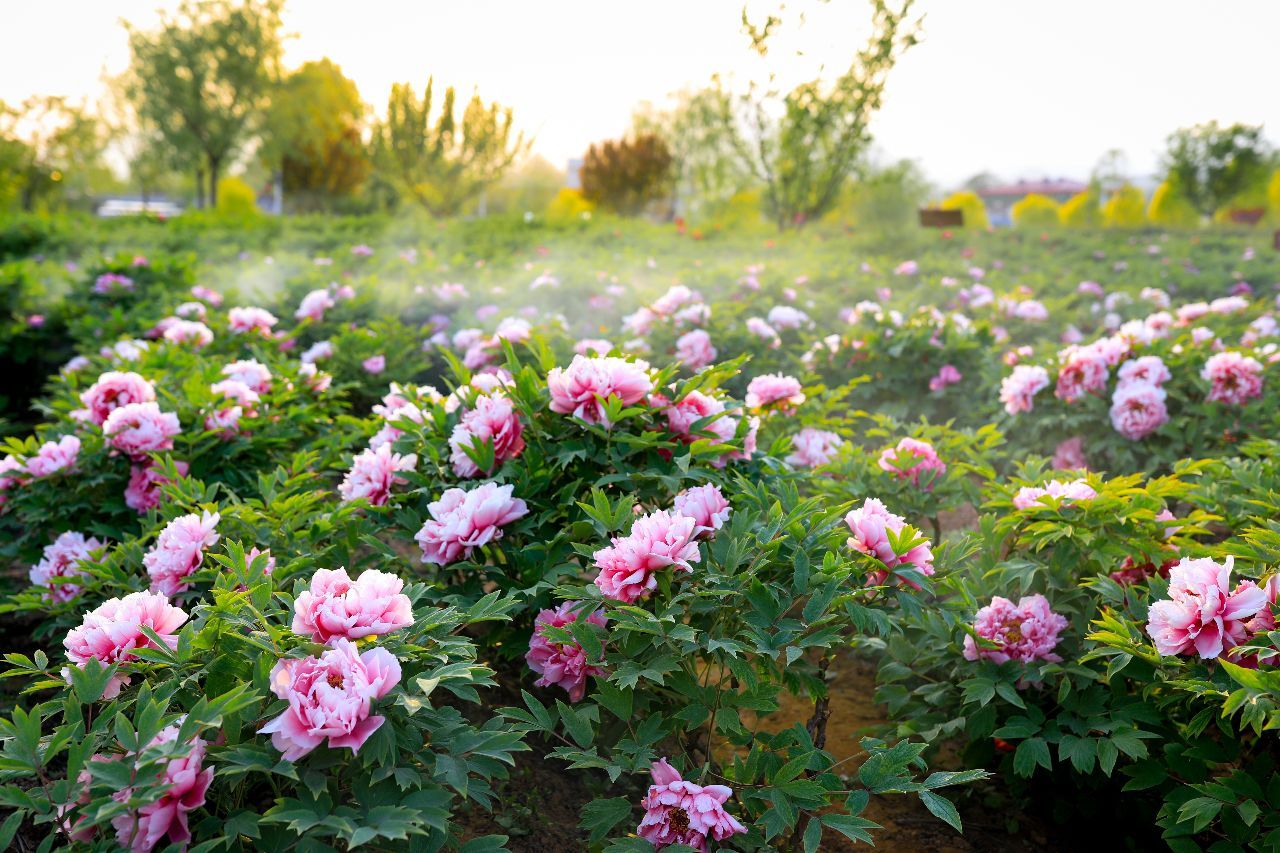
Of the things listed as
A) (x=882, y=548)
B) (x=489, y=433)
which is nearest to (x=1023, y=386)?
(x=882, y=548)

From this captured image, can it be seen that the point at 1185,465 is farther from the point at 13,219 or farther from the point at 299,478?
the point at 13,219

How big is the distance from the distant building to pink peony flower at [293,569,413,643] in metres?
95.1

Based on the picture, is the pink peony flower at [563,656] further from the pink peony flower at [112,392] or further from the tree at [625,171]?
the tree at [625,171]

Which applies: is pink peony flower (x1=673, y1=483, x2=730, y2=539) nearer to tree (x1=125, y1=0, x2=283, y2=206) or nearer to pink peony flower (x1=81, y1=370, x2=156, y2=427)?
pink peony flower (x1=81, y1=370, x2=156, y2=427)

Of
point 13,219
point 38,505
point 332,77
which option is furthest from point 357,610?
point 332,77

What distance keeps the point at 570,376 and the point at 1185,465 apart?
6.95ft

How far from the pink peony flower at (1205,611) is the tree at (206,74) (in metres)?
34.8

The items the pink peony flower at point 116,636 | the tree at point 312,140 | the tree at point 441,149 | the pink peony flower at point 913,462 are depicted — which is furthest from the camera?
the tree at point 312,140

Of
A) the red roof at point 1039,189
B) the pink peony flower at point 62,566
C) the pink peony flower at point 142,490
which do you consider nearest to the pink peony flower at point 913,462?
the pink peony flower at point 142,490

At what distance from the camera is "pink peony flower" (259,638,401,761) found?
1419mm

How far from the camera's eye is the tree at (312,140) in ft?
112

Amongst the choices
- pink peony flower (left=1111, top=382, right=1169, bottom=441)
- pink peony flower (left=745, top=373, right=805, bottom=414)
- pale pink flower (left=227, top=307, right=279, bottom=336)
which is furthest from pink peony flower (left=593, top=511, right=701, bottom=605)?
pale pink flower (left=227, top=307, right=279, bottom=336)

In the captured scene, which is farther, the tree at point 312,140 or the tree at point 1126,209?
the tree at point 1126,209

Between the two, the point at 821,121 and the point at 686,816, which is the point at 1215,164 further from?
the point at 686,816
